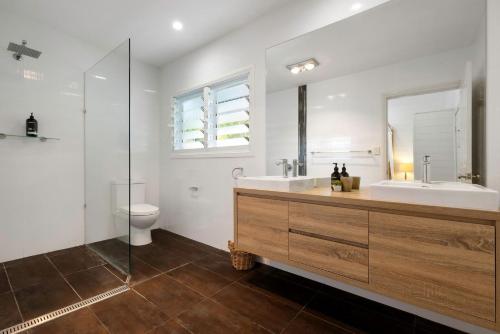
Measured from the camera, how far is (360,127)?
5.88ft

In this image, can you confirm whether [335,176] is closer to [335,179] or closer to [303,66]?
[335,179]

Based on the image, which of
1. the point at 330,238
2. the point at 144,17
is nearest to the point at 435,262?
the point at 330,238

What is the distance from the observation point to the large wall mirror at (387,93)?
1.44m

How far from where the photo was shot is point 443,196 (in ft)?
3.73

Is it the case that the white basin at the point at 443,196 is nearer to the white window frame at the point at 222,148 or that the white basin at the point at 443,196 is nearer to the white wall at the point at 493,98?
the white wall at the point at 493,98

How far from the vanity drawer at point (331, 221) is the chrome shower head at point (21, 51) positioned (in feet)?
9.12

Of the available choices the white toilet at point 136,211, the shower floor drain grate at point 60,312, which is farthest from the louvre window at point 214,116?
the shower floor drain grate at point 60,312

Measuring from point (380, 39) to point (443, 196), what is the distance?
122cm

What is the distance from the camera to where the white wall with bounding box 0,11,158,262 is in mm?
2295

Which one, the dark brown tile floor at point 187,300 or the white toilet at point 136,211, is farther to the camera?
the white toilet at point 136,211

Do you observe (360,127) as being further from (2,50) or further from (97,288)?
(2,50)

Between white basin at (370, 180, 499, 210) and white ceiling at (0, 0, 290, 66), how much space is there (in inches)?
73.9

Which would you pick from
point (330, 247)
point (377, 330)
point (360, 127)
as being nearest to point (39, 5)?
point (360, 127)

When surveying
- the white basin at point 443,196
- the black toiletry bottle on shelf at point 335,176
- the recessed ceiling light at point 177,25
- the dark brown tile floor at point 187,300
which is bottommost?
the dark brown tile floor at point 187,300
